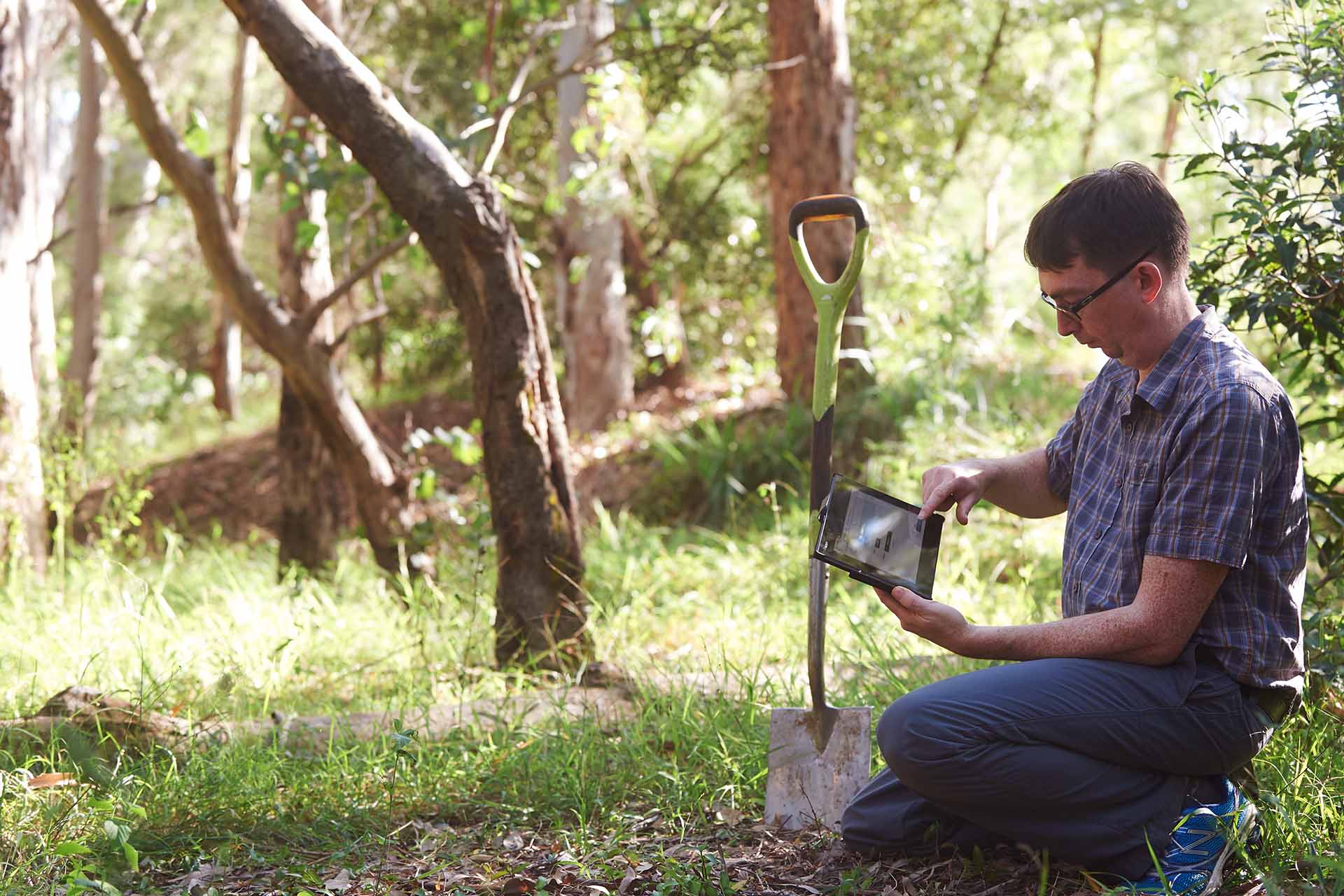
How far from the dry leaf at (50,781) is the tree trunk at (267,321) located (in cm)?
226

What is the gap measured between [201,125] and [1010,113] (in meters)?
8.66

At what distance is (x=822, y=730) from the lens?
289 cm

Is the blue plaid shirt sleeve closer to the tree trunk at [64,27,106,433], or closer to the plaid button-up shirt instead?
the plaid button-up shirt

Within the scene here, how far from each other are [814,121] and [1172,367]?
521cm

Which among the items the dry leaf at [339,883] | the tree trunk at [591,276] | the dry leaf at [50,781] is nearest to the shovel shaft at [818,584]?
the dry leaf at [339,883]

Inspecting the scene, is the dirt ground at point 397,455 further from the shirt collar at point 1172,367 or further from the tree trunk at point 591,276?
the shirt collar at point 1172,367

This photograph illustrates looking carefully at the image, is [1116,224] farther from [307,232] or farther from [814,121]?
[814,121]

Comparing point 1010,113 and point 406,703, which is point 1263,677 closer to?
point 406,703

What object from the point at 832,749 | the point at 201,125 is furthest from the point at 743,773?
the point at 201,125

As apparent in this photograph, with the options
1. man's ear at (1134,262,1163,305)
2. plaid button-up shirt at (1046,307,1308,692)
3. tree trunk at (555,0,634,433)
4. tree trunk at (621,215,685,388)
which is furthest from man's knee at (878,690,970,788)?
tree trunk at (621,215,685,388)

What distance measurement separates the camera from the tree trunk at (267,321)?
457 centimetres

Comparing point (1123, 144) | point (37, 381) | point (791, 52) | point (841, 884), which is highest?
point (1123, 144)

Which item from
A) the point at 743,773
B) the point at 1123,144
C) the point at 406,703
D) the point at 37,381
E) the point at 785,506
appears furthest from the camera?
the point at 1123,144

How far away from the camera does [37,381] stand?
27.8 feet
